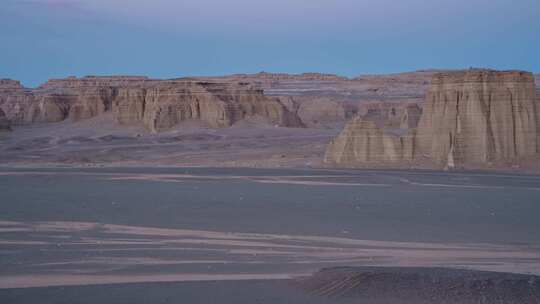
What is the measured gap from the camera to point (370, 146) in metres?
45.2

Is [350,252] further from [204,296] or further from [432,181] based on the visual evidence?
[432,181]

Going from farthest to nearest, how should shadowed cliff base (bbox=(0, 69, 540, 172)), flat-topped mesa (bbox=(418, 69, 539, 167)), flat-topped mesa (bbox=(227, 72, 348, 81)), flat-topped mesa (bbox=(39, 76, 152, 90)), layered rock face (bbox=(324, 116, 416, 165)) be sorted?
flat-topped mesa (bbox=(227, 72, 348, 81)) → flat-topped mesa (bbox=(39, 76, 152, 90)) → layered rock face (bbox=(324, 116, 416, 165)) → shadowed cliff base (bbox=(0, 69, 540, 172)) → flat-topped mesa (bbox=(418, 69, 539, 167))

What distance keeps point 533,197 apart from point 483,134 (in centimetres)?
1310

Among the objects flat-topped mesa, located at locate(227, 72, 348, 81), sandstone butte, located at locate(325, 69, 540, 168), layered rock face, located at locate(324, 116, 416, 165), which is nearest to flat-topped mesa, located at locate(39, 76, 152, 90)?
flat-topped mesa, located at locate(227, 72, 348, 81)

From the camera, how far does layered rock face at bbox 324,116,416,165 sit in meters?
44.2

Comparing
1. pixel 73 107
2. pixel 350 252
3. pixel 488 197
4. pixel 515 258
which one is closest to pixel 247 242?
pixel 350 252

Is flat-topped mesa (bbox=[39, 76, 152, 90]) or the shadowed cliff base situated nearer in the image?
the shadowed cliff base

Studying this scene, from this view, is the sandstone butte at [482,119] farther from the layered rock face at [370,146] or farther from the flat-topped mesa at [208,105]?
the flat-topped mesa at [208,105]

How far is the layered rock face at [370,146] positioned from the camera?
44.2 m

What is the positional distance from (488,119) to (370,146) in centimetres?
634

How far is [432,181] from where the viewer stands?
36125 mm

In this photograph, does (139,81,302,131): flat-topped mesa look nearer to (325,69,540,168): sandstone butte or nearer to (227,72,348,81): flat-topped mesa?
(325,69,540,168): sandstone butte

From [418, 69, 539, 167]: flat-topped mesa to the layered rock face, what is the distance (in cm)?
213

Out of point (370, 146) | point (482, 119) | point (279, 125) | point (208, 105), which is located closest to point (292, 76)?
point (279, 125)
